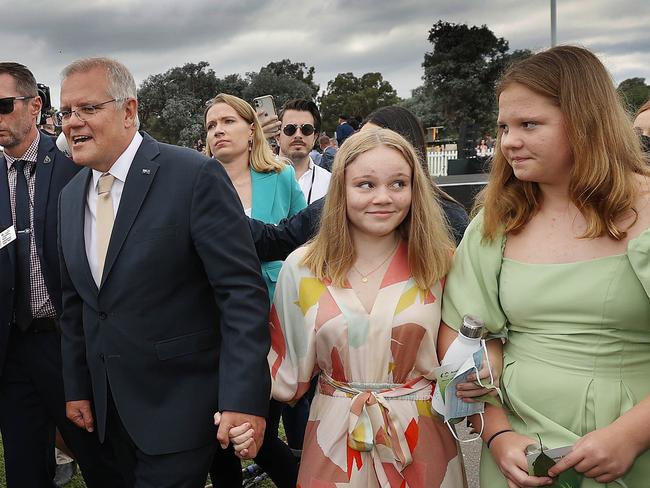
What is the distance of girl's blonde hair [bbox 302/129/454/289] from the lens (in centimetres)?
230

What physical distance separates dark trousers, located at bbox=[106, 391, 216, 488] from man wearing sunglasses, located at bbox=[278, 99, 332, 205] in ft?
7.48

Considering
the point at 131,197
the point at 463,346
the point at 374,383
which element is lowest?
the point at 374,383

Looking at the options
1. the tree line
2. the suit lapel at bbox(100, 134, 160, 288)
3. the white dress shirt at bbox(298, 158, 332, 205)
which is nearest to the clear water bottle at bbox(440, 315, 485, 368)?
the suit lapel at bbox(100, 134, 160, 288)

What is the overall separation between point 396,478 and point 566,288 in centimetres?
89

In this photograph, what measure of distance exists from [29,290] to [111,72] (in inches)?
49.7

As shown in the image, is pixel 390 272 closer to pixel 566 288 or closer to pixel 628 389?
pixel 566 288

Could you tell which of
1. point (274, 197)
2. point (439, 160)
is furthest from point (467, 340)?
point (439, 160)

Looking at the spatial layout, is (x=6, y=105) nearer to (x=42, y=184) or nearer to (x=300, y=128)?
(x=42, y=184)

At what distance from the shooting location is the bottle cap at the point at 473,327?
195 centimetres

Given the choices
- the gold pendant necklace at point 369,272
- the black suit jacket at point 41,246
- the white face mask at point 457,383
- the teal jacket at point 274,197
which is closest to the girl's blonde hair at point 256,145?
the teal jacket at point 274,197

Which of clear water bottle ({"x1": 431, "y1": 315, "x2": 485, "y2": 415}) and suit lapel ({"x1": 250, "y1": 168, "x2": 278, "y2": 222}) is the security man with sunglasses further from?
clear water bottle ({"x1": 431, "y1": 315, "x2": 485, "y2": 415})

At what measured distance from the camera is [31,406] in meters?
3.37

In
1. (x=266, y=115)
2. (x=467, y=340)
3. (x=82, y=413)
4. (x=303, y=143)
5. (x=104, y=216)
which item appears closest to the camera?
(x=467, y=340)

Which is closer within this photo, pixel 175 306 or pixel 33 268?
pixel 175 306
